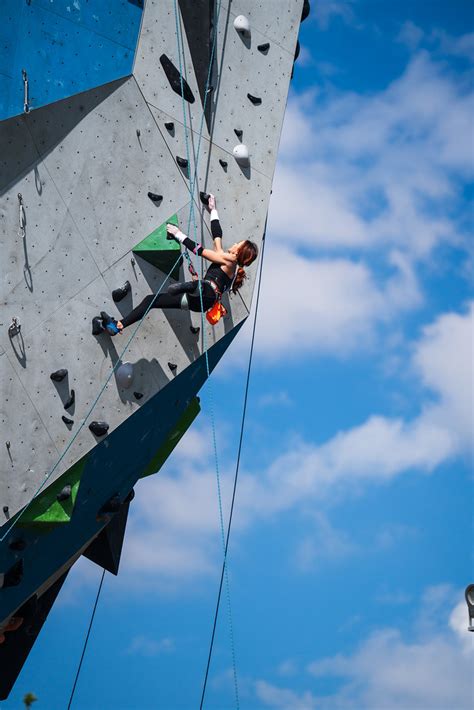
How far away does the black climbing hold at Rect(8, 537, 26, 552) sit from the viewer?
10258mm

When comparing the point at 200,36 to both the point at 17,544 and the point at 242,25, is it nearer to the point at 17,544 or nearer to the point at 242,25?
the point at 242,25

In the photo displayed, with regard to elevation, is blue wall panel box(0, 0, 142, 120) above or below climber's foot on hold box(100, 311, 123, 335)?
above

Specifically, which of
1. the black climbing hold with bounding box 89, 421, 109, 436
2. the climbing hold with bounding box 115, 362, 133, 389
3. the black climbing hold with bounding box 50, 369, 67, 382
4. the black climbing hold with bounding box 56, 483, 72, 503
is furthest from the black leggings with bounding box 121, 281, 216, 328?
the black climbing hold with bounding box 56, 483, 72, 503

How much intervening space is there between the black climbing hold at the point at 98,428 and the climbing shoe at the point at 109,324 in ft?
2.63

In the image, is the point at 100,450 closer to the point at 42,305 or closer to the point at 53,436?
the point at 53,436

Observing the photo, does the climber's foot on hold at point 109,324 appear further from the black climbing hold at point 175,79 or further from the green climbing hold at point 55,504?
the black climbing hold at point 175,79

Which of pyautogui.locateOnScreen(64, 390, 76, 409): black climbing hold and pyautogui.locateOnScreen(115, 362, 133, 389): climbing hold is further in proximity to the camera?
pyautogui.locateOnScreen(115, 362, 133, 389): climbing hold

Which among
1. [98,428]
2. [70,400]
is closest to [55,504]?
[98,428]

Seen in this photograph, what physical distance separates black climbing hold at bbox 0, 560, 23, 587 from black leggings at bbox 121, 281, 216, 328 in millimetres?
2385

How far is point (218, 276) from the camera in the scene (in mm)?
10711

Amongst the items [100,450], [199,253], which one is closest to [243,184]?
[199,253]

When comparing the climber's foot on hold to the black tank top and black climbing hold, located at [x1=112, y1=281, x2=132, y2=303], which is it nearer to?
black climbing hold, located at [x1=112, y1=281, x2=132, y2=303]

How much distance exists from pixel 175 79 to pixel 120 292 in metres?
2.13

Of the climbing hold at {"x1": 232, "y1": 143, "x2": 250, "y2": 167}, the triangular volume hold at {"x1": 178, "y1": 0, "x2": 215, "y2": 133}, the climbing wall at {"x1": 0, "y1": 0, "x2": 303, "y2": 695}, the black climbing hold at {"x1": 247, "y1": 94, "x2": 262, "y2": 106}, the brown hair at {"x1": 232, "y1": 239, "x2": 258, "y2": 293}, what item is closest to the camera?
the climbing wall at {"x1": 0, "y1": 0, "x2": 303, "y2": 695}
